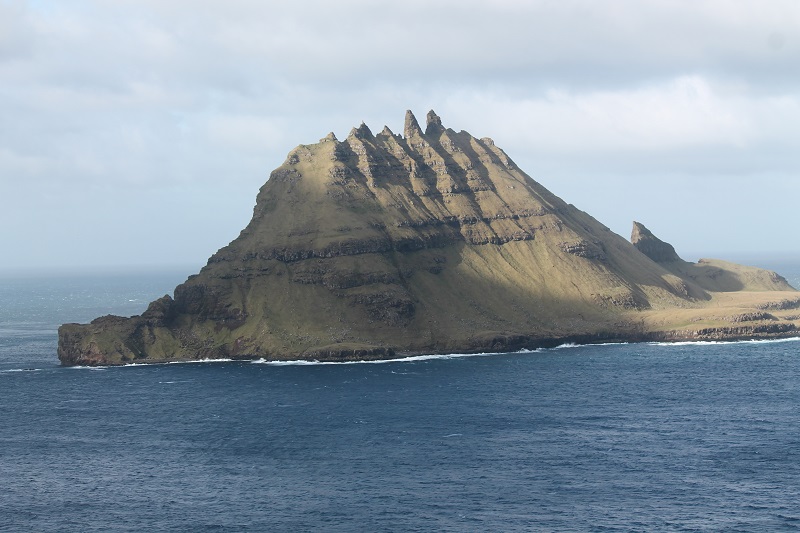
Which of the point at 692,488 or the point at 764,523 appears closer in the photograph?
the point at 764,523

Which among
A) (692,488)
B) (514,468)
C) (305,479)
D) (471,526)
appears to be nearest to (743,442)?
(692,488)

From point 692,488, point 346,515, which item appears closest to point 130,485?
point 346,515

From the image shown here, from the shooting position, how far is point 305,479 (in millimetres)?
180875

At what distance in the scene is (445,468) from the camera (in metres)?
184

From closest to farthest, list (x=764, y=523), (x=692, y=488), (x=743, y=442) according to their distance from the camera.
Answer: (x=764, y=523)
(x=692, y=488)
(x=743, y=442)

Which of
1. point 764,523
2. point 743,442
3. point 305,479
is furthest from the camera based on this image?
point 743,442

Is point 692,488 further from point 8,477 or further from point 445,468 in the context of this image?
point 8,477

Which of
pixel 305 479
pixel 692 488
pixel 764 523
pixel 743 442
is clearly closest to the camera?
pixel 764 523

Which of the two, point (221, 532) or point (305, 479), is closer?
point (221, 532)

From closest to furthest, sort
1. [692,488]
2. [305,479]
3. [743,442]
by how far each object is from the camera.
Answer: [692,488] < [305,479] < [743,442]

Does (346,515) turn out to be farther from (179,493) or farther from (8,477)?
(8,477)

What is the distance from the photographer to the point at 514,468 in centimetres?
18288

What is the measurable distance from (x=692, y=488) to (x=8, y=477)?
115739 millimetres

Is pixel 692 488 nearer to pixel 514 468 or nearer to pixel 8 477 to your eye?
pixel 514 468
